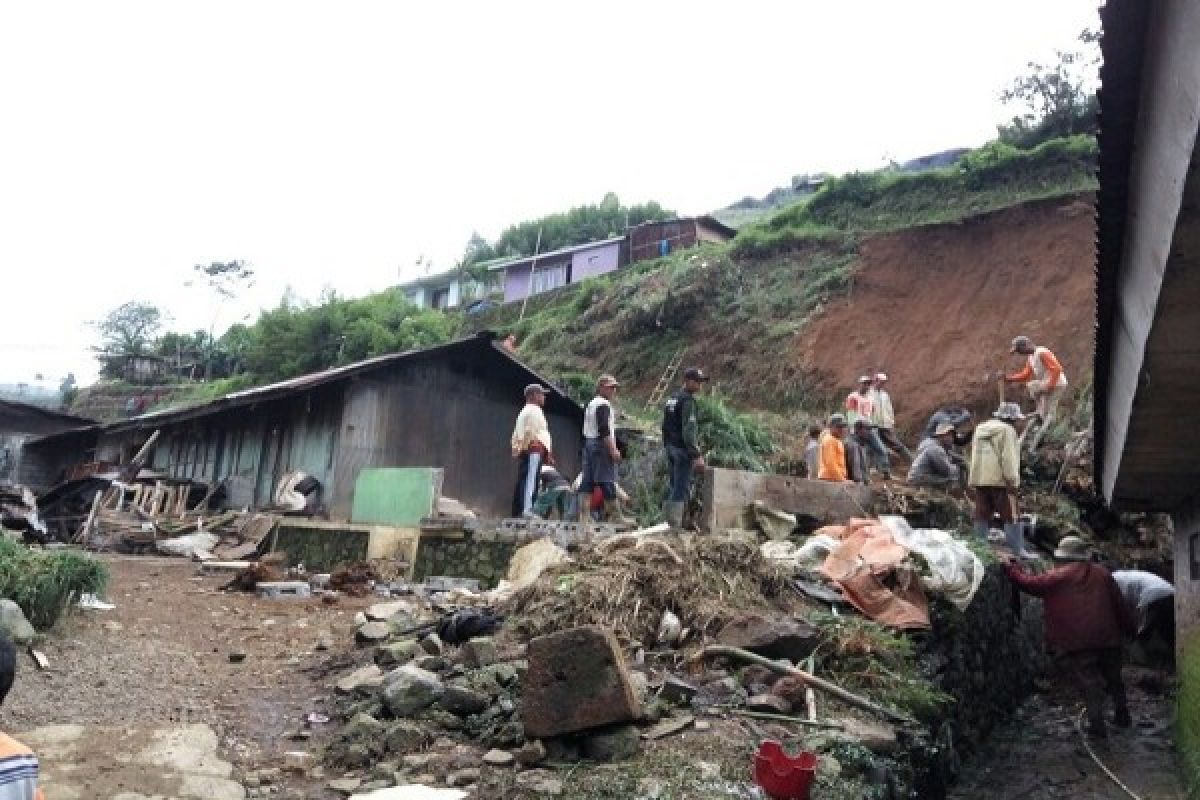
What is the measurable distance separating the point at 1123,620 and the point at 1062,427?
727 centimetres

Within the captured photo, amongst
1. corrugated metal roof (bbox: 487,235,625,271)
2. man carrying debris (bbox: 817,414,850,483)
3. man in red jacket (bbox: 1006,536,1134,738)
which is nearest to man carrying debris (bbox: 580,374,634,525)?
man carrying debris (bbox: 817,414,850,483)

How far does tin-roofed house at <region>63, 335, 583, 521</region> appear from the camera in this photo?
1441cm

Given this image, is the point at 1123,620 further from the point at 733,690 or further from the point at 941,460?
the point at 733,690

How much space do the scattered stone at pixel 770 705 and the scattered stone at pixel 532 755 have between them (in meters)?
1.30

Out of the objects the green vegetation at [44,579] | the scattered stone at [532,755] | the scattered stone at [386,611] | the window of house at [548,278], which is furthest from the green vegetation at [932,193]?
the green vegetation at [44,579]

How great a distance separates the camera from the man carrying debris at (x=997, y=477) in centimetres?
912

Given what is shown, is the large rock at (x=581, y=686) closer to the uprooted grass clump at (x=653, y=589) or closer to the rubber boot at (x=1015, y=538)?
the uprooted grass clump at (x=653, y=589)

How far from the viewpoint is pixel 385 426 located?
14.8 meters

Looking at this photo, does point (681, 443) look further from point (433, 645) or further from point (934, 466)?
point (934, 466)

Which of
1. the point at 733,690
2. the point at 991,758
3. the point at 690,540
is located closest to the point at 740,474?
the point at 690,540

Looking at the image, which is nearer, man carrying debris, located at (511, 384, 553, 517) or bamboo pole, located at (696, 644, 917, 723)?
bamboo pole, located at (696, 644, 917, 723)

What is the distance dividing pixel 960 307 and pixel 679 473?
16844 mm

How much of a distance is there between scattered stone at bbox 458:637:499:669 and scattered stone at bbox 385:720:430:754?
76 cm

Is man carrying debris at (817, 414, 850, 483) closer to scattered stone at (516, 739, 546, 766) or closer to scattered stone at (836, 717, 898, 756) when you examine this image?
scattered stone at (836, 717, 898, 756)
